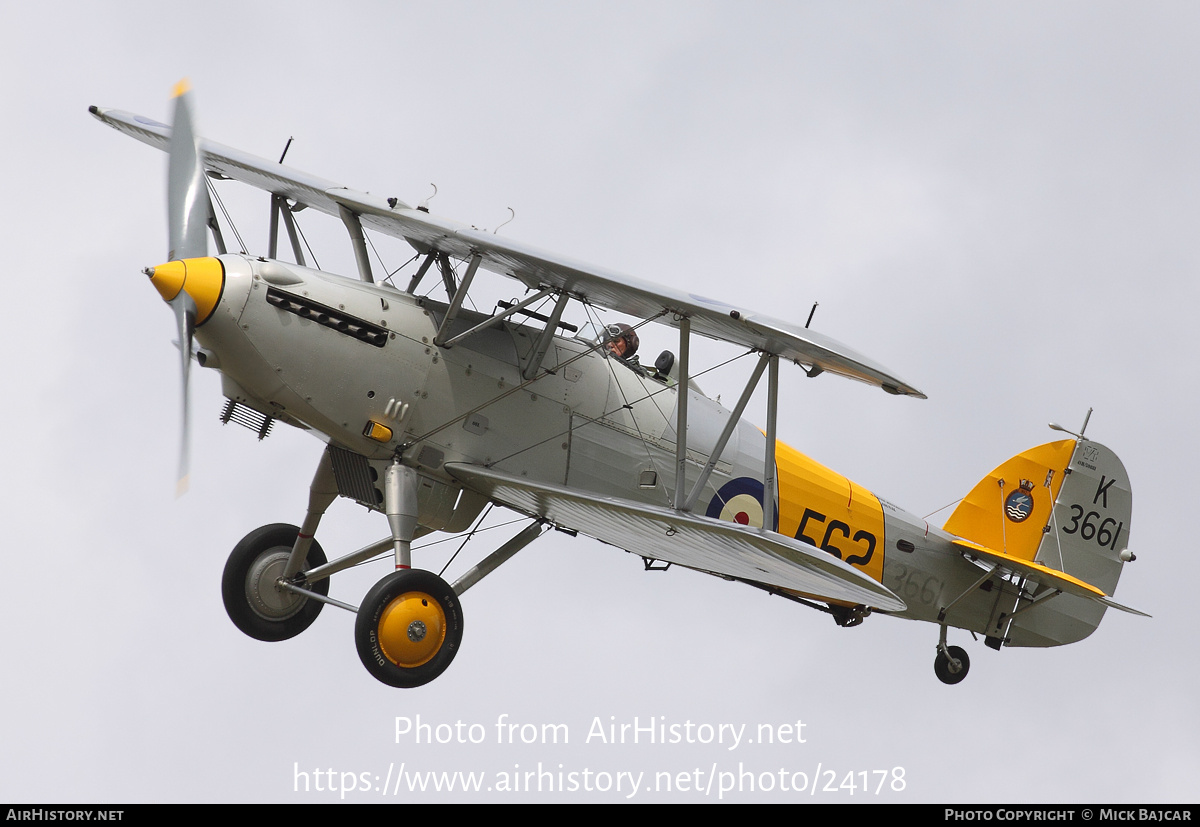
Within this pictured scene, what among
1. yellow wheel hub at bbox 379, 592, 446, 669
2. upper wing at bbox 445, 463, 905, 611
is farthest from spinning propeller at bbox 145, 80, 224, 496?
upper wing at bbox 445, 463, 905, 611

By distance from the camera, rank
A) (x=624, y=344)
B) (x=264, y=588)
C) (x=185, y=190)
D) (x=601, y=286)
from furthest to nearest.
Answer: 1. (x=264, y=588)
2. (x=624, y=344)
3. (x=185, y=190)
4. (x=601, y=286)

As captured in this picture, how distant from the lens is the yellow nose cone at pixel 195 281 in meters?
11.3

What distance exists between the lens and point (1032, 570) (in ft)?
48.3

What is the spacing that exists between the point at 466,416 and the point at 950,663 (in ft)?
19.5

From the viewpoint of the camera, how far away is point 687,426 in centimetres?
1323

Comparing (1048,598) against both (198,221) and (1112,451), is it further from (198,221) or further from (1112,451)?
(198,221)

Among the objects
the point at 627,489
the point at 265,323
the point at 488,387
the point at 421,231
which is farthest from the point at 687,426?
the point at 265,323

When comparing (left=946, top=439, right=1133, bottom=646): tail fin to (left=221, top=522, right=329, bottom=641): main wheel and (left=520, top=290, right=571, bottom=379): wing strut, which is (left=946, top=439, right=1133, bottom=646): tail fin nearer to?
(left=520, top=290, right=571, bottom=379): wing strut

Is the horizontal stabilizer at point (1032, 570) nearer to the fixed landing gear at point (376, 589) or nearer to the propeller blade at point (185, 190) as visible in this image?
the fixed landing gear at point (376, 589)

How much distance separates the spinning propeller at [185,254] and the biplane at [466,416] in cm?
2

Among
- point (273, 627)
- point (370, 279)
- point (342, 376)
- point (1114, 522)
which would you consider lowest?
point (273, 627)

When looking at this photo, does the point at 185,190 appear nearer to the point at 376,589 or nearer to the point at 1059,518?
the point at 376,589

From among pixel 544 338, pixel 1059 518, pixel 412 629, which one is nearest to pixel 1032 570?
pixel 1059 518

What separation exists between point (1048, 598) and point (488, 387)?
6103mm
